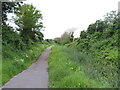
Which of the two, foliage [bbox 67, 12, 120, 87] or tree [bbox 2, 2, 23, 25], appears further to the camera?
tree [bbox 2, 2, 23, 25]

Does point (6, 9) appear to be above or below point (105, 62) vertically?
above

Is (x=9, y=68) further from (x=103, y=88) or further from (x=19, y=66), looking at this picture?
(x=103, y=88)

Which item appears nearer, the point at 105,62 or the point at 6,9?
the point at 105,62

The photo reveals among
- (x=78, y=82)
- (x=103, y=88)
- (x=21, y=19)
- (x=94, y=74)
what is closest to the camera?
(x=103, y=88)

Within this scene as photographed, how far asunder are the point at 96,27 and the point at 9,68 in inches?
467

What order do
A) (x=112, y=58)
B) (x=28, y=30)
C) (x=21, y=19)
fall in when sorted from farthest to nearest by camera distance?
(x=28, y=30), (x=21, y=19), (x=112, y=58)

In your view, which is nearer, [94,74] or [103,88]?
[103,88]

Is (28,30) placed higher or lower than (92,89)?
higher

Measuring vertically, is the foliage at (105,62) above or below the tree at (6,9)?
below

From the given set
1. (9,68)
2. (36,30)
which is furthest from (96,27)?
(9,68)

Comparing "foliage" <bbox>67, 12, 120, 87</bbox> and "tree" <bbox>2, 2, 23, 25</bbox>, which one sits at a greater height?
"tree" <bbox>2, 2, 23, 25</bbox>

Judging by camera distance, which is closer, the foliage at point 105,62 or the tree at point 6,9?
the foliage at point 105,62

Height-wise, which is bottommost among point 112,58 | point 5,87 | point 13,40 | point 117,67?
point 5,87

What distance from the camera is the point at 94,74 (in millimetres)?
5020
